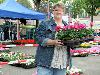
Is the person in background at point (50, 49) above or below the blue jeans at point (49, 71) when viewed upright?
above

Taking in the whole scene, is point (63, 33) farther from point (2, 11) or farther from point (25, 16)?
point (25, 16)

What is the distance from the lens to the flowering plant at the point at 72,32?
17.7 ft

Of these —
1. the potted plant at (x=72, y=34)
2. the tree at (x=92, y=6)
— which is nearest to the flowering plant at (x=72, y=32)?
the potted plant at (x=72, y=34)

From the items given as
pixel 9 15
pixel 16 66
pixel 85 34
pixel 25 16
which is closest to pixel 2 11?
pixel 9 15

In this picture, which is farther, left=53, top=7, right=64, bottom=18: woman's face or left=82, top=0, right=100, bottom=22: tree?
left=82, top=0, right=100, bottom=22: tree

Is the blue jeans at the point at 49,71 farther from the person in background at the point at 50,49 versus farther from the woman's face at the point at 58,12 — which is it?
the woman's face at the point at 58,12

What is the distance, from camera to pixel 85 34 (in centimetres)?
582

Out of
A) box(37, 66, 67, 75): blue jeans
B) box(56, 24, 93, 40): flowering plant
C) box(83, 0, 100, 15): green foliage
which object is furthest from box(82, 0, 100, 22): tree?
box(37, 66, 67, 75): blue jeans

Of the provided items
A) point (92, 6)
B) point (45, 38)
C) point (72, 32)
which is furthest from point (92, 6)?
point (45, 38)

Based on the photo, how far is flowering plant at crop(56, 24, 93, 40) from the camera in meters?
5.40

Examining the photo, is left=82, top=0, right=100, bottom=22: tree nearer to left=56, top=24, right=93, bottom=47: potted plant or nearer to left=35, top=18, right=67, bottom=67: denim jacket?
left=56, top=24, right=93, bottom=47: potted plant

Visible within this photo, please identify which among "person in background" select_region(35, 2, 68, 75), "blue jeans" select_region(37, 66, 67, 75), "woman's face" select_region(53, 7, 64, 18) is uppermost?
"woman's face" select_region(53, 7, 64, 18)

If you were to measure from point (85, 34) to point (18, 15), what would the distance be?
14.6 metres

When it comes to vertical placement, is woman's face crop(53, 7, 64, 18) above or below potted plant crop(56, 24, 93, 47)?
above
